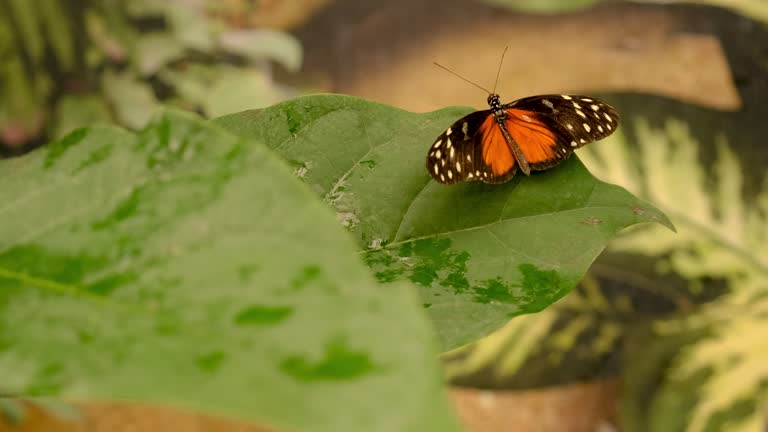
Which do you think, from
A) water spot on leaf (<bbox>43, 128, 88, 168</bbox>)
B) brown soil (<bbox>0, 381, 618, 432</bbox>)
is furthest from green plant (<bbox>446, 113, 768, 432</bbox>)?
water spot on leaf (<bbox>43, 128, 88, 168</bbox>)

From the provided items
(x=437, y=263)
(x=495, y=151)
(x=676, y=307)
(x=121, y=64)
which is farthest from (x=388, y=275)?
(x=121, y=64)

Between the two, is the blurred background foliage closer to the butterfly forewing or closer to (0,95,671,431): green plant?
the butterfly forewing

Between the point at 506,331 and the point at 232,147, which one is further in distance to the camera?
the point at 506,331

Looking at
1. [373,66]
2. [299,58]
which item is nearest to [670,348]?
[373,66]

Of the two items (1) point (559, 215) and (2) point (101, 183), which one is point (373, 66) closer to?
(1) point (559, 215)

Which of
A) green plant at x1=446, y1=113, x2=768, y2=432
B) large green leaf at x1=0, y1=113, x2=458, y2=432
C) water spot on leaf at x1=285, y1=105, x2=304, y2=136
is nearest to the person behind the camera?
large green leaf at x1=0, y1=113, x2=458, y2=432

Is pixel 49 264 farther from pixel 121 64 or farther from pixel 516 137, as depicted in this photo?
pixel 121 64
